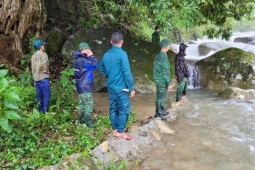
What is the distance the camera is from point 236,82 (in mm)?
10992

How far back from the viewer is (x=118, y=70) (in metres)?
4.34

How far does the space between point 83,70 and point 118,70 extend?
0.80 metres

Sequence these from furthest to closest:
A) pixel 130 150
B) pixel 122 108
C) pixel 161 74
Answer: pixel 161 74 < pixel 130 150 < pixel 122 108

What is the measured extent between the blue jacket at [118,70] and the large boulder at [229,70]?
7680 mm

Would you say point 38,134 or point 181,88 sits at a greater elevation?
point 181,88

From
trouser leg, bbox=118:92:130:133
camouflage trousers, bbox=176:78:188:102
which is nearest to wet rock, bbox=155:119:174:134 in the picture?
trouser leg, bbox=118:92:130:133

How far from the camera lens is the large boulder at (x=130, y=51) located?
9.87 metres

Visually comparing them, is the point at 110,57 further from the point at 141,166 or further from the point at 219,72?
the point at 219,72

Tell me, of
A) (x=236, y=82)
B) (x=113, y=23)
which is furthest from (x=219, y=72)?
(x=113, y=23)

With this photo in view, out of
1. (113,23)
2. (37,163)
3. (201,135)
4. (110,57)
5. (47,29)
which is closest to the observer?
(37,163)

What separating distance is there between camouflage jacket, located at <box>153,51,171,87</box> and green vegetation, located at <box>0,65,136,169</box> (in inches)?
40.1

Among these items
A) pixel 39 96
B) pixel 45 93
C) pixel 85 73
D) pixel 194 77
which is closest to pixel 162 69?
pixel 85 73

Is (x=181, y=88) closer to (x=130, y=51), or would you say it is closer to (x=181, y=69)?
(x=181, y=69)

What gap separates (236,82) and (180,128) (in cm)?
620
